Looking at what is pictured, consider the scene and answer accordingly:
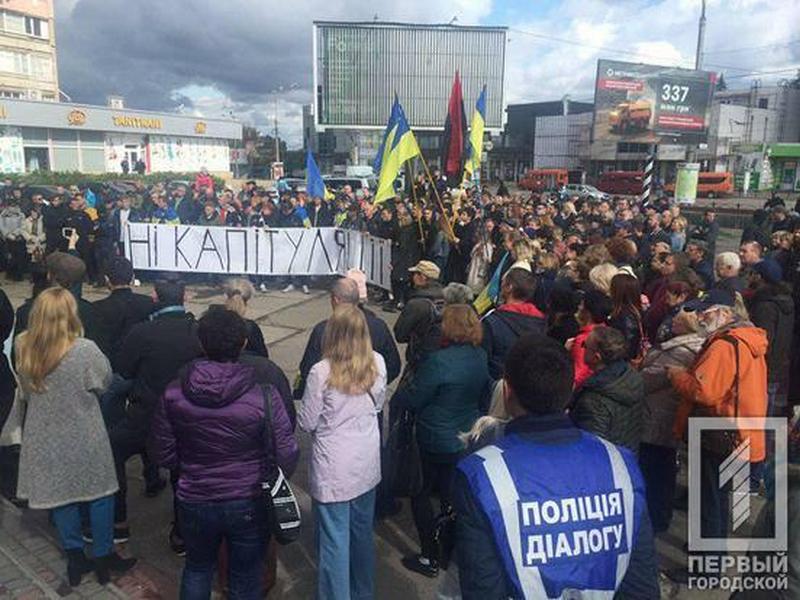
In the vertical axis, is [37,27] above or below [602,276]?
above

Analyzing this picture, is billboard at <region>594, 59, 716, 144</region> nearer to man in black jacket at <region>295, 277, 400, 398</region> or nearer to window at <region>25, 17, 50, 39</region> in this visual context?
man in black jacket at <region>295, 277, 400, 398</region>

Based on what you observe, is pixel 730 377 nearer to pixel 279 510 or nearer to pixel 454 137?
pixel 279 510

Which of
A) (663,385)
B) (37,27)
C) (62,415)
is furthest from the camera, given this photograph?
(37,27)

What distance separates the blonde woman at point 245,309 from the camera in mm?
3994

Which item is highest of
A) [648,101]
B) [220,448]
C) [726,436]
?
[648,101]

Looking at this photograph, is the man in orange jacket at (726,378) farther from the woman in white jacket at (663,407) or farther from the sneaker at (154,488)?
the sneaker at (154,488)

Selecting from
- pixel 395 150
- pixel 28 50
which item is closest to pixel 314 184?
pixel 395 150

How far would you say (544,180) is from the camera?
53.3 meters

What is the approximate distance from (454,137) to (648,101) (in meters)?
39.3

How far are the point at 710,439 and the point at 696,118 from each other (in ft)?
164

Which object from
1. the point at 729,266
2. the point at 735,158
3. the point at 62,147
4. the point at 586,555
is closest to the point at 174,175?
the point at 62,147

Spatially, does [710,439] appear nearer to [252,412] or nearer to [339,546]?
[339,546]

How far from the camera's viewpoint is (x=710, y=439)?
3754 mm

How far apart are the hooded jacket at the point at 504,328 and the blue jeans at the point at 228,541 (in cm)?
190
